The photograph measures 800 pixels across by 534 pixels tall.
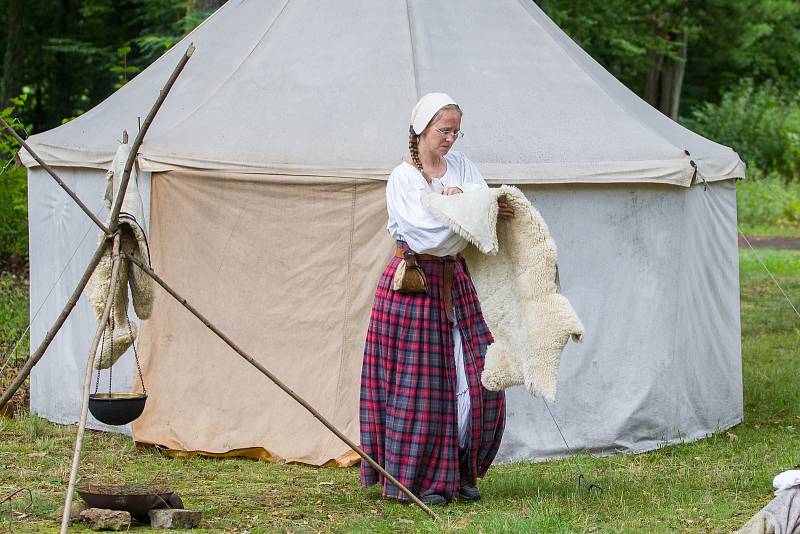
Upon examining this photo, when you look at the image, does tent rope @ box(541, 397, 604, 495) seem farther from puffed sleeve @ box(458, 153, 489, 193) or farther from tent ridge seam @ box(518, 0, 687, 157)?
tent ridge seam @ box(518, 0, 687, 157)

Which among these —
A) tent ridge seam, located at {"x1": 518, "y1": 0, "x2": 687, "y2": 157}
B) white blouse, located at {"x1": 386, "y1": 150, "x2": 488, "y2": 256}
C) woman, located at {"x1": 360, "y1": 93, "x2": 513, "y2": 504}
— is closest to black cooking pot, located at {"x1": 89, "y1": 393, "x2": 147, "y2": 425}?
woman, located at {"x1": 360, "y1": 93, "x2": 513, "y2": 504}

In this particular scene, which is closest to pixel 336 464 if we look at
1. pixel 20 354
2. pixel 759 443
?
pixel 759 443

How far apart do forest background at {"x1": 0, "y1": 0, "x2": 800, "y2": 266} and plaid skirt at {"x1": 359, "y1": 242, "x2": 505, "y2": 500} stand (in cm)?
631

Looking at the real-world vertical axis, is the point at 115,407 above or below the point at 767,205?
below

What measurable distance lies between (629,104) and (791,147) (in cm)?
1540

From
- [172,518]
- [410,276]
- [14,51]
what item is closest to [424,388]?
[410,276]

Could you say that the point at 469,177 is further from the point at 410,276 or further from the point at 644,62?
the point at 644,62

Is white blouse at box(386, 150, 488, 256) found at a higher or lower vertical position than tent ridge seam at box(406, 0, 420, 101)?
lower

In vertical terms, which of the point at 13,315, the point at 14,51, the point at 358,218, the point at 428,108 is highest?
the point at 14,51

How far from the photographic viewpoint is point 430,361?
4.85 meters

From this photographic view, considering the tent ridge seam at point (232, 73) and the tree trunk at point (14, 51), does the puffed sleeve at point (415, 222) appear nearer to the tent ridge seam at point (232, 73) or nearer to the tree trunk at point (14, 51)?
the tent ridge seam at point (232, 73)

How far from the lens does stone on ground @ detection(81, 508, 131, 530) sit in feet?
14.8

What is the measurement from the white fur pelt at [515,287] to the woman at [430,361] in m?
0.11

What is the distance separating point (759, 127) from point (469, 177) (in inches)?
729
